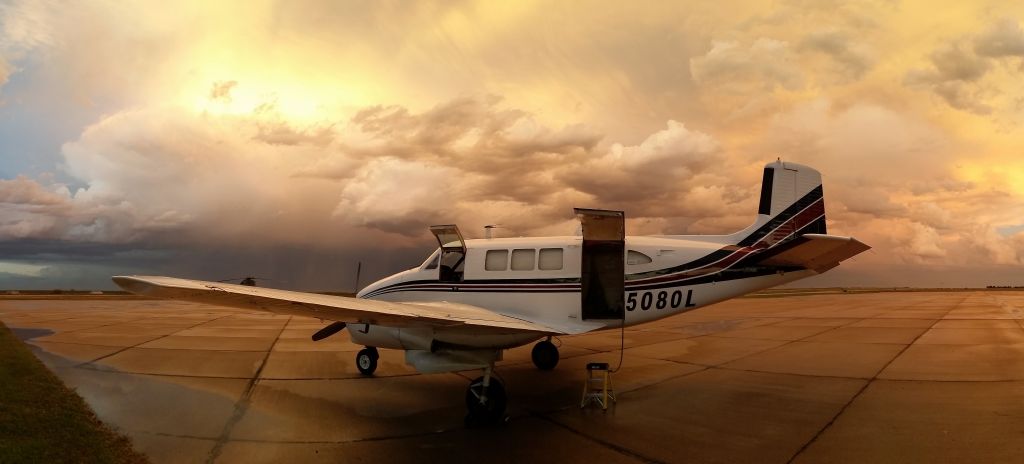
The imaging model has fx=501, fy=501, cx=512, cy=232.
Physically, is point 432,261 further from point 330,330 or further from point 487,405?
point 487,405

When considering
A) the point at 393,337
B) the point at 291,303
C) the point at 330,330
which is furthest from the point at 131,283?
the point at 330,330

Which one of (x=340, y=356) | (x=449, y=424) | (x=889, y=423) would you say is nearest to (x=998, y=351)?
(x=889, y=423)

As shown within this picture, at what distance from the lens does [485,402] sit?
7938 millimetres

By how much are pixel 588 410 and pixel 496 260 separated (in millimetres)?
3518

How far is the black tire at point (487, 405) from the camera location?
7.93 m

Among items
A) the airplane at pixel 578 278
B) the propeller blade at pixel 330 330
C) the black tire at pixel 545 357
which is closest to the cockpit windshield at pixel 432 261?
the airplane at pixel 578 278

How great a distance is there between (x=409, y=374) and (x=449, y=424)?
4.29 meters

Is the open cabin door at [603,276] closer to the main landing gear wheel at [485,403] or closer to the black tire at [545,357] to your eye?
the main landing gear wheel at [485,403]

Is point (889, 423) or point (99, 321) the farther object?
point (99, 321)

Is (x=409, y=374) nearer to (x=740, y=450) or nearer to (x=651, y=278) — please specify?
(x=651, y=278)

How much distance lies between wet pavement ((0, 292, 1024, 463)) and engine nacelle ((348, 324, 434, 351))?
1074 mm

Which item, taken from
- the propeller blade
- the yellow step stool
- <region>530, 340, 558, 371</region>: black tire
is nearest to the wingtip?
the propeller blade

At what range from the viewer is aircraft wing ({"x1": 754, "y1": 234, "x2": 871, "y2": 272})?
917 cm

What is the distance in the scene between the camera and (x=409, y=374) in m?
12.0
